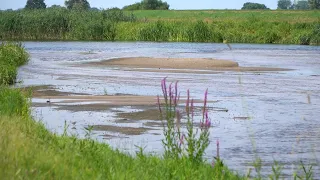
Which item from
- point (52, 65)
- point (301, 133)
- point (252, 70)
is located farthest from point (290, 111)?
point (52, 65)

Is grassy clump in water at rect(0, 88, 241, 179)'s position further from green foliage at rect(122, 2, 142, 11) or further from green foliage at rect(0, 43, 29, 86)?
green foliage at rect(122, 2, 142, 11)

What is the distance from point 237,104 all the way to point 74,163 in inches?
495

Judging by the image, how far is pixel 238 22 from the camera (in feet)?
237

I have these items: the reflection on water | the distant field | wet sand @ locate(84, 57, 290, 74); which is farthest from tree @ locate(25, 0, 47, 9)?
wet sand @ locate(84, 57, 290, 74)

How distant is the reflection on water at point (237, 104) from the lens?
44.8 feet

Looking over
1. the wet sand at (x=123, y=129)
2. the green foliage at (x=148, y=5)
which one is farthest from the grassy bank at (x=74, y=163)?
the green foliage at (x=148, y=5)

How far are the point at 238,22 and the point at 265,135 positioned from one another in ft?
188

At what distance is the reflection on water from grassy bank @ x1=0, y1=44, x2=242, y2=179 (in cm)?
92

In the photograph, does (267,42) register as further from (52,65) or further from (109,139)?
(109,139)

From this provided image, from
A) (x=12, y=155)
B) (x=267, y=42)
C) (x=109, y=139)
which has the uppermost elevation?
(x=12, y=155)

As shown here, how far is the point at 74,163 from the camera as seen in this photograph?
8.96 meters

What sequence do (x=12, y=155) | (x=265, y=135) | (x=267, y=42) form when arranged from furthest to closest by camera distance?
(x=267, y=42), (x=265, y=135), (x=12, y=155)

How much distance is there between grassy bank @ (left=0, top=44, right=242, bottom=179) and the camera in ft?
26.2

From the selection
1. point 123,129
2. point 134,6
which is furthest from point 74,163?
point 134,6
